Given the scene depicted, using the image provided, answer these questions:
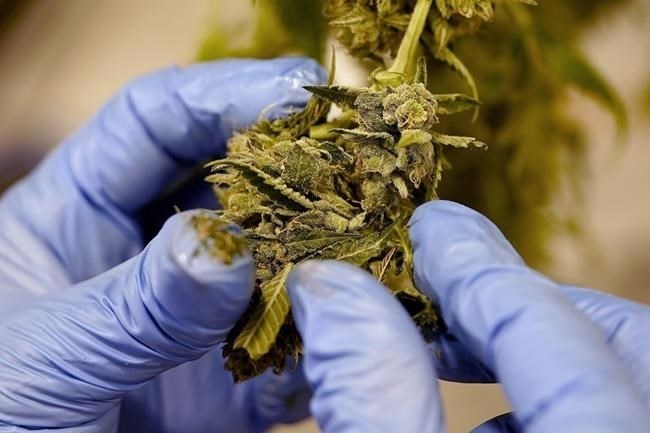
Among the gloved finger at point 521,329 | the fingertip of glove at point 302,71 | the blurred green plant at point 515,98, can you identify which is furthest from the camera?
the blurred green plant at point 515,98

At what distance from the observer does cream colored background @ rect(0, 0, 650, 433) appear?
5.81 feet

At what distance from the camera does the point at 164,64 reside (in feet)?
6.52

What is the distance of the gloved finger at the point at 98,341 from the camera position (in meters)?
0.70

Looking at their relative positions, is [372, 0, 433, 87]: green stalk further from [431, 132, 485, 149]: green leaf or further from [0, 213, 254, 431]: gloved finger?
[0, 213, 254, 431]: gloved finger

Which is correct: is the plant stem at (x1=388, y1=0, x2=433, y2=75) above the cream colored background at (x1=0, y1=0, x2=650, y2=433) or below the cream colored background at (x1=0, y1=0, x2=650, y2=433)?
above

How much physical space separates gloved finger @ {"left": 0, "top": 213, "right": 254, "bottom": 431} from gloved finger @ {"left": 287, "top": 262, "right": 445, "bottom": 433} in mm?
90

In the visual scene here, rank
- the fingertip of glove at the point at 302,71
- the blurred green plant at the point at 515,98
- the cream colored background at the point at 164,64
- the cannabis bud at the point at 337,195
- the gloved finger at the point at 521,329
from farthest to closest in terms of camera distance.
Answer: the cream colored background at the point at 164,64 → the blurred green plant at the point at 515,98 → the fingertip of glove at the point at 302,71 → the cannabis bud at the point at 337,195 → the gloved finger at the point at 521,329

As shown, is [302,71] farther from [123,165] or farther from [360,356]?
[360,356]

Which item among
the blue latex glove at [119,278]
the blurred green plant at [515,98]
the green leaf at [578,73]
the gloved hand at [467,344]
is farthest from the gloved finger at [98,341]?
the green leaf at [578,73]

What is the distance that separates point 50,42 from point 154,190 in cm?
115

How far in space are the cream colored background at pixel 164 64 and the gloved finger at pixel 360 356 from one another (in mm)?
1202

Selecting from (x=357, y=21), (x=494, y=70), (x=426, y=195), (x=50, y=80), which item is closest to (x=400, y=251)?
(x=426, y=195)

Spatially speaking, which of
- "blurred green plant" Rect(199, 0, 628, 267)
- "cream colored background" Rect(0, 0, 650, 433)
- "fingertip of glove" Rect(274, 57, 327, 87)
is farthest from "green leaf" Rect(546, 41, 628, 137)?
"fingertip of glove" Rect(274, 57, 327, 87)

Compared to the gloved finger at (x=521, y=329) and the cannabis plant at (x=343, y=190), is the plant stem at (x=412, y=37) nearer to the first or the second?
the cannabis plant at (x=343, y=190)
